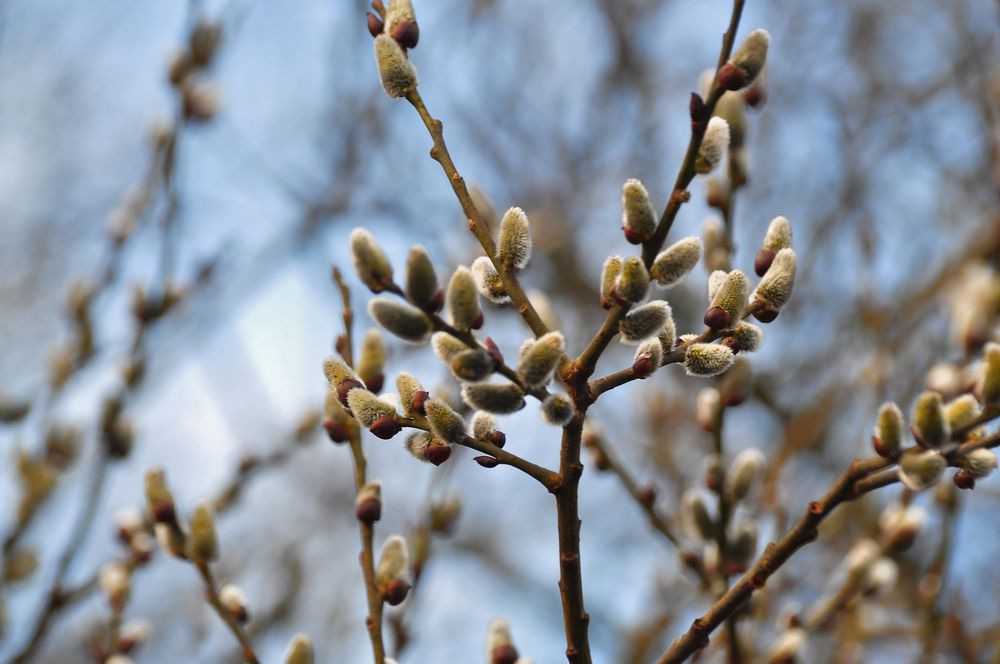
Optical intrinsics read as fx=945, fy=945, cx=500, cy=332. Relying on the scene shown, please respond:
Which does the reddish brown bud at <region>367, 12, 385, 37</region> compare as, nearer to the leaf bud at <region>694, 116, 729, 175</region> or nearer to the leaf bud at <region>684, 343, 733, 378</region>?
the leaf bud at <region>694, 116, 729, 175</region>

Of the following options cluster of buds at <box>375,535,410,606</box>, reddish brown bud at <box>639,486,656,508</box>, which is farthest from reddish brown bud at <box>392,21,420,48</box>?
reddish brown bud at <box>639,486,656,508</box>

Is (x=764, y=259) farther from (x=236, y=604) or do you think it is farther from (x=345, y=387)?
(x=236, y=604)

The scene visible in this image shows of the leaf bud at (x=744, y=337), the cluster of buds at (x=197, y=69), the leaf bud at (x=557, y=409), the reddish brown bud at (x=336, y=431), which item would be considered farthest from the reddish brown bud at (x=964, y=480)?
the cluster of buds at (x=197, y=69)

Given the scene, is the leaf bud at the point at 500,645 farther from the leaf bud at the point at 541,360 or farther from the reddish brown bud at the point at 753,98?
the reddish brown bud at the point at 753,98

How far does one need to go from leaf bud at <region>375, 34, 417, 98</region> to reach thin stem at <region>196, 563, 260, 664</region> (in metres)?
0.76

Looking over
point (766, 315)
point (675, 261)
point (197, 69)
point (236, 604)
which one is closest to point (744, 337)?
point (766, 315)

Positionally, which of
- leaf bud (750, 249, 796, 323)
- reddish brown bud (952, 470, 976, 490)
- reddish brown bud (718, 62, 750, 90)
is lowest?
reddish brown bud (952, 470, 976, 490)

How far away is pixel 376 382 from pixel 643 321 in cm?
48

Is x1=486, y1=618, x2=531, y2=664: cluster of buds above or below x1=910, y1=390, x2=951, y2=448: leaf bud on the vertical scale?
below

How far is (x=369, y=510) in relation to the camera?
50.5 inches

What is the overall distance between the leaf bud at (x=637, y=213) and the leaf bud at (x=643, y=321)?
0.27 ft

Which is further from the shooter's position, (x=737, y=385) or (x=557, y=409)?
(x=737, y=385)

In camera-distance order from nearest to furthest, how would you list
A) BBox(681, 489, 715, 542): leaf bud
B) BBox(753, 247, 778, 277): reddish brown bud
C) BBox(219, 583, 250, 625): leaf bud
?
1. BBox(753, 247, 778, 277): reddish brown bud
2. BBox(219, 583, 250, 625): leaf bud
3. BBox(681, 489, 715, 542): leaf bud

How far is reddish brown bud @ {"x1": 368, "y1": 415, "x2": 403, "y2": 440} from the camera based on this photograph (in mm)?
1065
